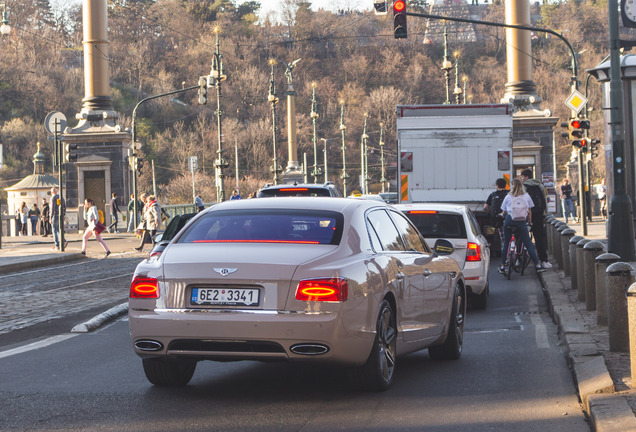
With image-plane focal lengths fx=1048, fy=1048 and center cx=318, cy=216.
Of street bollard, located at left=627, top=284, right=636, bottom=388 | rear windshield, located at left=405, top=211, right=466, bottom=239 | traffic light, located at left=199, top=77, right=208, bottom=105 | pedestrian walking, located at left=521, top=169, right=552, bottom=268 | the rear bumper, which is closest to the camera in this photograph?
street bollard, located at left=627, top=284, right=636, bottom=388

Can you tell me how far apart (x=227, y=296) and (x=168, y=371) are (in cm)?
108

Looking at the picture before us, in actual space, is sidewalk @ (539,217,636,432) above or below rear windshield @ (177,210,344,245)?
below

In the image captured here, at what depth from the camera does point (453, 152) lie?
23562 mm

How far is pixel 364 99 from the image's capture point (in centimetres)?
12331

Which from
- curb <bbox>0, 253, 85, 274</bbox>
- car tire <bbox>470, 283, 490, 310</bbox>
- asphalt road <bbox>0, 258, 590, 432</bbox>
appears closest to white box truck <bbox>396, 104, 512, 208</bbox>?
curb <bbox>0, 253, 85, 274</bbox>

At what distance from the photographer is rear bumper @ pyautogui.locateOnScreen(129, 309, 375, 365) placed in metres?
6.62

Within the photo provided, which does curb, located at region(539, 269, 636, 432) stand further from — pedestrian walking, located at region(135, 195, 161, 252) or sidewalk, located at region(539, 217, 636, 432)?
pedestrian walking, located at region(135, 195, 161, 252)

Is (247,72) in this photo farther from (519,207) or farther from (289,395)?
(289,395)

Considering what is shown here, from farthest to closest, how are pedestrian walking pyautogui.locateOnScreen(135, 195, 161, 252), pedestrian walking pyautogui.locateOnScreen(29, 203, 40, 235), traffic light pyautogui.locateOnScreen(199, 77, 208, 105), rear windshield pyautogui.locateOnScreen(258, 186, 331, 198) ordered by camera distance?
1. pedestrian walking pyautogui.locateOnScreen(29, 203, 40, 235)
2. traffic light pyautogui.locateOnScreen(199, 77, 208, 105)
3. pedestrian walking pyautogui.locateOnScreen(135, 195, 161, 252)
4. rear windshield pyautogui.locateOnScreen(258, 186, 331, 198)

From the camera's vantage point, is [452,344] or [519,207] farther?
[519,207]

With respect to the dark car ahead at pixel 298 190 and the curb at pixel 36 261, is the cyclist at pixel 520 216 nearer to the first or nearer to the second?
the dark car ahead at pixel 298 190

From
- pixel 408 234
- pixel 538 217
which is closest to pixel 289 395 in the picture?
pixel 408 234

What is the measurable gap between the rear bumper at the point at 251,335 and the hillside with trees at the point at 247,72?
9284 cm

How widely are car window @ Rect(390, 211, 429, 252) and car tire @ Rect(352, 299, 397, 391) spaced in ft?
3.58
